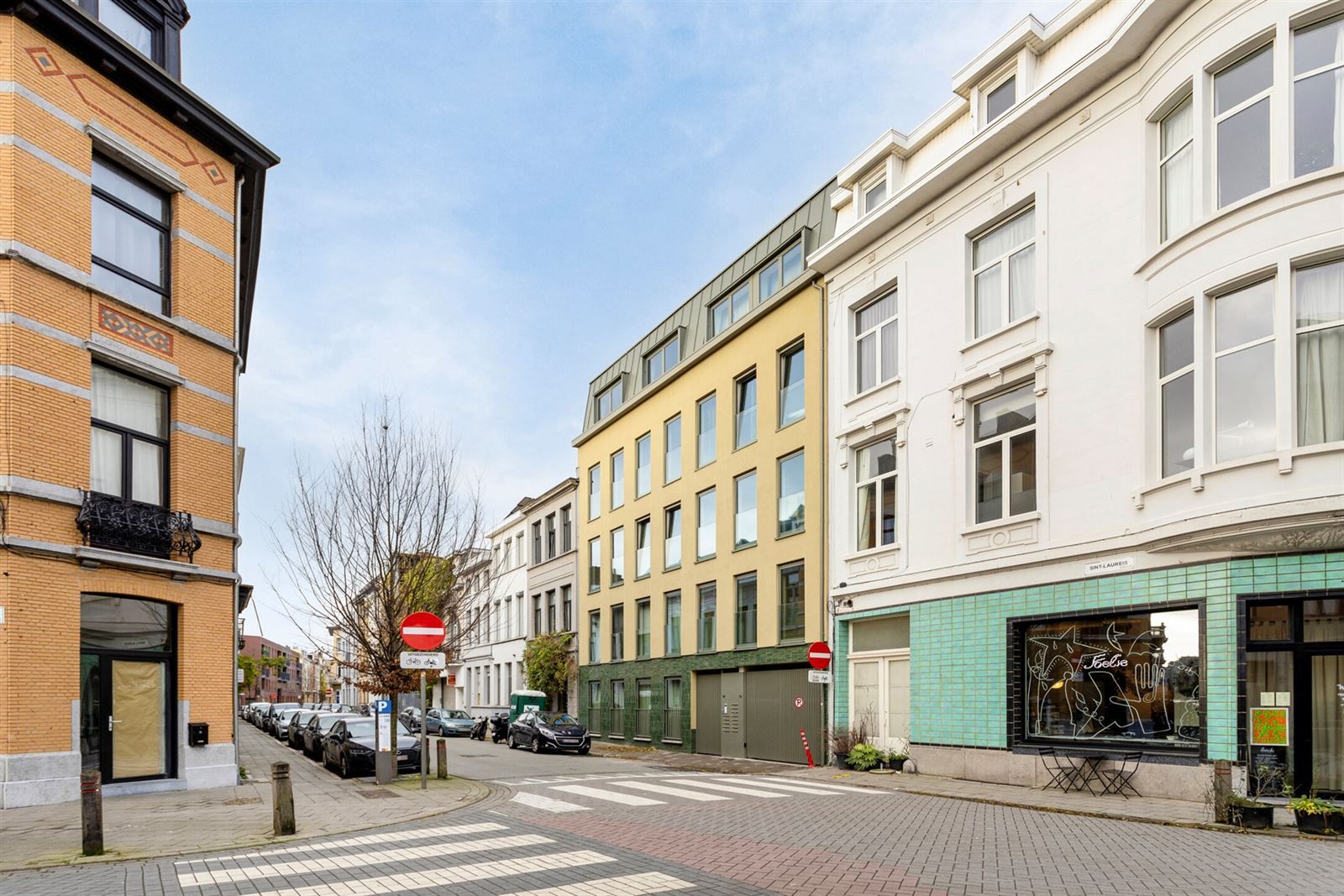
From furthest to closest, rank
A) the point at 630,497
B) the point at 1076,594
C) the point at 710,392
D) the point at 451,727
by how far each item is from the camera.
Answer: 1. the point at 451,727
2. the point at 630,497
3. the point at 710,392
4. the point at 1076,594

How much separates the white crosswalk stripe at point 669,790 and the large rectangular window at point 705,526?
1243cm

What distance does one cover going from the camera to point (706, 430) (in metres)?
31.0

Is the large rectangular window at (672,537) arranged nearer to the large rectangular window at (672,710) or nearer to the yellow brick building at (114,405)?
the large rectangular window at (672,710)

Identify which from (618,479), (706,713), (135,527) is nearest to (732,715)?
(706,713)

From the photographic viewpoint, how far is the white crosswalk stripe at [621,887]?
26.9 ft

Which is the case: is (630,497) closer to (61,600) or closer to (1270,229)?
(61,600)

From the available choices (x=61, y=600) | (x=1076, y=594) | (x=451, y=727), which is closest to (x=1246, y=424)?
(x=1076, y=594)

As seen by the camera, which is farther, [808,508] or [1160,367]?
[808,508]

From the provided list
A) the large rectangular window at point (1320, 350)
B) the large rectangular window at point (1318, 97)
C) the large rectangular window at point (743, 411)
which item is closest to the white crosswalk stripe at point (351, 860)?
the large rectangular window at point (1320, 350)

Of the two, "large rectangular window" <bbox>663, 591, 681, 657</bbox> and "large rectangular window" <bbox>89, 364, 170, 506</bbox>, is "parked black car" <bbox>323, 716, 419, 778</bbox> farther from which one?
"large rectangular window" <bbox>663, 591, 681, 657</bbox>

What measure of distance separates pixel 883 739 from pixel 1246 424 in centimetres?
1039

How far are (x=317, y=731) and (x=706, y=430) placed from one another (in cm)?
1354

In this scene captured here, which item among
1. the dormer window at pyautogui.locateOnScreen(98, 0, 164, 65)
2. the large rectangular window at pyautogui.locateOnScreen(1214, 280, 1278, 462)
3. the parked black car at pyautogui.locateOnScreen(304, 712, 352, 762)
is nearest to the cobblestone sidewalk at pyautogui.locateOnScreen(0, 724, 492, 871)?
the parked black car at pyautogui.locateOnScreen(304, 712, 352, 762)

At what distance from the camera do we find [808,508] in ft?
80.1
